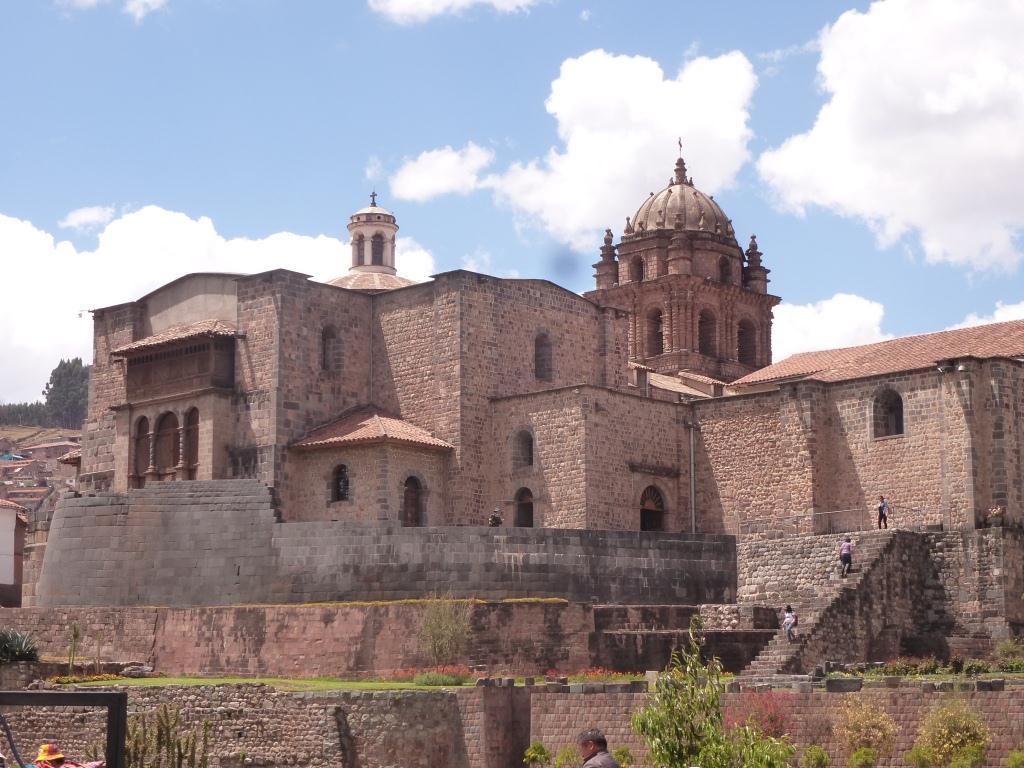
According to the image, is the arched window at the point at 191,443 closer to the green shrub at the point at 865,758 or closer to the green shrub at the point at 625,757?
the green shrub at the point at 625,757

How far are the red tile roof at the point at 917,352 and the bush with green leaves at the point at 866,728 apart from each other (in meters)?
16.4

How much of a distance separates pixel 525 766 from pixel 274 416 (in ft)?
53.5

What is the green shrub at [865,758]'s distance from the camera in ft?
79.6

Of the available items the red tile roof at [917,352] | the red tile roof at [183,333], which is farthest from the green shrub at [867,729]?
the red tile roof at [183,333]

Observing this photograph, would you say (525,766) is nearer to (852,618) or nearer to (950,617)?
(852,618)

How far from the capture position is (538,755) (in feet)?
90.7

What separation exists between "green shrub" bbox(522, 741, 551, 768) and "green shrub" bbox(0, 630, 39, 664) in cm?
1218

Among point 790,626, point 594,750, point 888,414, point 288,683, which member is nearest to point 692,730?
point 594,750

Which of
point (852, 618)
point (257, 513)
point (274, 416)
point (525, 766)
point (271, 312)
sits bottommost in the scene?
point (525, 766)

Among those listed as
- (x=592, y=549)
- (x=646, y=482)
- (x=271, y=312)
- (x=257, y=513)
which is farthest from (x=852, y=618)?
(x=271, y=312)

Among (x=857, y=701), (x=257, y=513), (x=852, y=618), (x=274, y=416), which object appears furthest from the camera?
(x=274, y=416)

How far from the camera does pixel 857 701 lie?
2492 cm

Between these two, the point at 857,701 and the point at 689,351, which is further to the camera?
the point at 689,351

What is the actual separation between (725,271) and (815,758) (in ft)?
129
